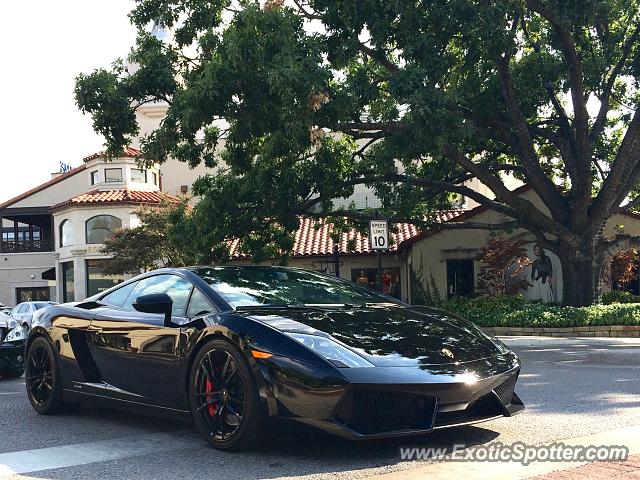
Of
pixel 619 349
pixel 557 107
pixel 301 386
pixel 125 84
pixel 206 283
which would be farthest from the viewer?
pixel 557 107

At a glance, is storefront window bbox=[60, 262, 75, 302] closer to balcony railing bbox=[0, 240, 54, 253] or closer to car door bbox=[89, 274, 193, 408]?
balcony railing bbox=[0, 240, 54, 253]

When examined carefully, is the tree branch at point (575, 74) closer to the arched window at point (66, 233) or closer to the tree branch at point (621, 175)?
the tree branch at point (621, 175)

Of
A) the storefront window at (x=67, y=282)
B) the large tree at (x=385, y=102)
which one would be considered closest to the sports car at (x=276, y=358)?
the large tree at (x=385, y=102)

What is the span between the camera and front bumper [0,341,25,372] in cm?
1080

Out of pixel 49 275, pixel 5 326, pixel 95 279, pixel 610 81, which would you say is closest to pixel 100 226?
Answer: pixel 95 279

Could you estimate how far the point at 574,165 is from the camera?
804 inches

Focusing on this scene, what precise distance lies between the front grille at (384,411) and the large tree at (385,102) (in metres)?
10.3

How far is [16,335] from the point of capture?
1104 centimetres

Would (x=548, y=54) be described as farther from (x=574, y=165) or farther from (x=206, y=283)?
(x=206, y=283)

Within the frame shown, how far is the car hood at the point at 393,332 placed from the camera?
4926mm

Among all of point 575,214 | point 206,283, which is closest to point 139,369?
point 206,283

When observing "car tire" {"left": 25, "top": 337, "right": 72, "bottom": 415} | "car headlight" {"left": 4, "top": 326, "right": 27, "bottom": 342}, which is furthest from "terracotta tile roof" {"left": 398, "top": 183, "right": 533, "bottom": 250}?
"car tire" {"left": 25, "top": 337, "right": 72, "bottom": 415}

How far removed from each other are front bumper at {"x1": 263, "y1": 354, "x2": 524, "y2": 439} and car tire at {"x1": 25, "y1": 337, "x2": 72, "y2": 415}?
286cm

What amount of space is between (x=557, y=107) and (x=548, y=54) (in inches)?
59.4
